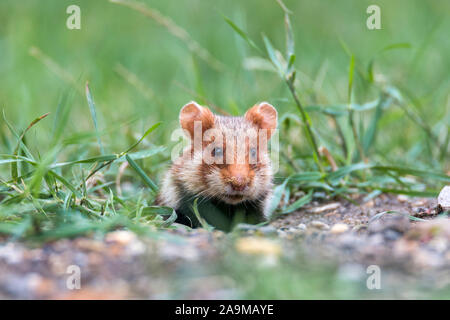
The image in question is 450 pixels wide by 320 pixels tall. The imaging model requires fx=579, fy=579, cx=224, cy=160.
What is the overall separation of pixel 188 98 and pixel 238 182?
4.36 metres

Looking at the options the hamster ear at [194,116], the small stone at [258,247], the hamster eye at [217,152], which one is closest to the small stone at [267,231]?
the small stone at [258,247]

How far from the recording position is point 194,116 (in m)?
4.77

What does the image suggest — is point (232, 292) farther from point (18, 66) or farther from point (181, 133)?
point (18, 66)

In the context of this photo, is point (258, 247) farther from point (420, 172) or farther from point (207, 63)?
point (207, 63)

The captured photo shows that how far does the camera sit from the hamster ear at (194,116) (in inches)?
186

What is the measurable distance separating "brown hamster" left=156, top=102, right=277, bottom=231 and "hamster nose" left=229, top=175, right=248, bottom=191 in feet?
0.03

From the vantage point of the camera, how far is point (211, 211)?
4641 millimetres

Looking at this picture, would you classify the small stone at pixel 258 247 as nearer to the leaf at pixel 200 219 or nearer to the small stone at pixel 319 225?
the leaf at pixel 200 219

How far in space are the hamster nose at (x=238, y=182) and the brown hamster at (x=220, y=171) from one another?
0.03ft

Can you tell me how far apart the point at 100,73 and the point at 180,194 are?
4.54m

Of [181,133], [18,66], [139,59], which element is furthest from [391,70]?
[18,66]

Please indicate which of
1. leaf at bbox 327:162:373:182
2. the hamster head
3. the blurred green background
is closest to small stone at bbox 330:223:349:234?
the hamster head

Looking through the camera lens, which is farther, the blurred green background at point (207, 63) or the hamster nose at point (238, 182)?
the blurred green background at point (207, 63)

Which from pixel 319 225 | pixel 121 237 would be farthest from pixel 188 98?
pixel 121 237
